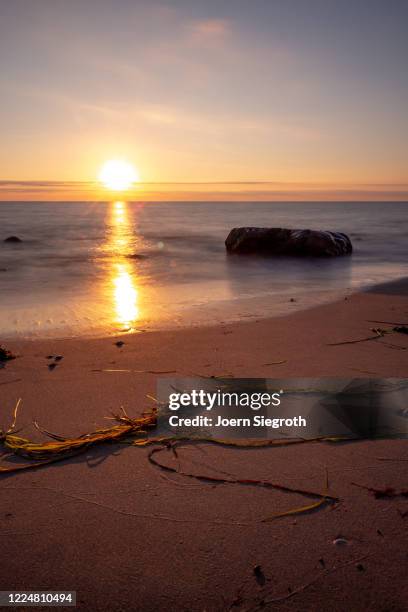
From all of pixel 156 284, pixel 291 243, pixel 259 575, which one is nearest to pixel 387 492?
pixel 259 575

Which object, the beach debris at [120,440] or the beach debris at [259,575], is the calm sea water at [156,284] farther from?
the beach debris at [259,575]

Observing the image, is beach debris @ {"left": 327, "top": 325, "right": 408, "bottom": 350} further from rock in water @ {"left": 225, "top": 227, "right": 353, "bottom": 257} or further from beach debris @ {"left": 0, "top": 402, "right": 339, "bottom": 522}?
rock in water @ {"left": 225, "top": 227, "right": 353, "bottom": 257}

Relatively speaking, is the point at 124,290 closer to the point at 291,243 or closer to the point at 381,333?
the point at 381,333

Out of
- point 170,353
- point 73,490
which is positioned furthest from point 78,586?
point 170,353

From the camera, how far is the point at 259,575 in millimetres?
1844

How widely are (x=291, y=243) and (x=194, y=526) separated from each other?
13019mm

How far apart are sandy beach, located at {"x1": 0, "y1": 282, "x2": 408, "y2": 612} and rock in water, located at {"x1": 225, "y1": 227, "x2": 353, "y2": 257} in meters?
11.5

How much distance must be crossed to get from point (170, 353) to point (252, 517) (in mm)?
2552

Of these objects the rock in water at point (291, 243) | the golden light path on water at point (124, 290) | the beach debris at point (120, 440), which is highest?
the rock in water at point (291, 243)

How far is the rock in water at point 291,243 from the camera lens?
14.2 metres

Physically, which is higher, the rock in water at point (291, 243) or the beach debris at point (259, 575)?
the rock in water at point (291, 243)


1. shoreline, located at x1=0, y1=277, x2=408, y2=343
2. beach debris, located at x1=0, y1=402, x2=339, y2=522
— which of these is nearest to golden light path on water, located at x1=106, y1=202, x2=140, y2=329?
shoreline, located at x1=0, y1=277, x2=408, y2=343

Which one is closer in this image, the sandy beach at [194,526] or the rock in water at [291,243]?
the sandy beach at [194,526]

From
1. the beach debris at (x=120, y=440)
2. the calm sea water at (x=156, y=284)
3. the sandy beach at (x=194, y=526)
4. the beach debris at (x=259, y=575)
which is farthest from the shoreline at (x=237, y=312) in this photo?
the beach debris at (x=259, y=575)
